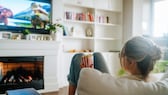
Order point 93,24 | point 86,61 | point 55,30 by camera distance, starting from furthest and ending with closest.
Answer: point 93,24, point 55,30, point 86,61

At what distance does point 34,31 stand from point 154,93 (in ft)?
12.3

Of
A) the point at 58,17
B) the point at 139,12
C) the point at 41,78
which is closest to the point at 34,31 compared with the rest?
the point at 58,17

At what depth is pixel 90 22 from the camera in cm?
534

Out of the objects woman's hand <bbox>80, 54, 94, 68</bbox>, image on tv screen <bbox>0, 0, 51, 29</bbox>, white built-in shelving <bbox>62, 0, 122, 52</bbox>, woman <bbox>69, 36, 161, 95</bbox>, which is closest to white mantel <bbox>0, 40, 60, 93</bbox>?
image on tv screen <bbox>0, 0, 51, 29</bbox>

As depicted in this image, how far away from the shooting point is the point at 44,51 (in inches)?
165

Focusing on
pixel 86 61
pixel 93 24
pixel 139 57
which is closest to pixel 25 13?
pixel 93 24

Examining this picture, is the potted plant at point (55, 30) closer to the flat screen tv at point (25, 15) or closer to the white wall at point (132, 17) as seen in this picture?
the flat screen tv at point (25, 15)

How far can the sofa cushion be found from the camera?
85 centimetres

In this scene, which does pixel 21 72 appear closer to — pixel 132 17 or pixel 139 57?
pixel 132 17

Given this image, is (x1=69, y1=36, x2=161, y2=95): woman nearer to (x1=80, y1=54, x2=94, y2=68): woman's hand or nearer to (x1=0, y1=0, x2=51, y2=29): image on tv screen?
(x1=80, y1=54, x2=94, y2=68): woman's hand

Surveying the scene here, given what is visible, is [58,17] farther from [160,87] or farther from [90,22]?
[160,87]

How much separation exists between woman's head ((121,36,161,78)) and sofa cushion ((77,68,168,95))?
0.34ft

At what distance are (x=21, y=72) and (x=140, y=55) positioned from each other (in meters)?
3.49

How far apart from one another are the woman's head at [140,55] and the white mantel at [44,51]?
10.6ft
